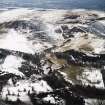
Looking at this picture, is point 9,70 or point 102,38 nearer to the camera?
point 9,70

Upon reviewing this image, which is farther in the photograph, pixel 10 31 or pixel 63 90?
pixel 10 31

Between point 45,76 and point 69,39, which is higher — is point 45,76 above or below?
below

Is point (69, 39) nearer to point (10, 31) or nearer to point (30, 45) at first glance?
point (30, 45)

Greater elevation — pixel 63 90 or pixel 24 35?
pixel 24 35

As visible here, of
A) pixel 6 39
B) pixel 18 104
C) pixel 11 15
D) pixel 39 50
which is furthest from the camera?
pixel 11 15

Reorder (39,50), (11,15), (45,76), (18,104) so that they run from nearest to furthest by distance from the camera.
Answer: (18,104) → (45,76) → (39,50) → (11,15)

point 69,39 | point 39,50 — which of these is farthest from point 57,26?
point 39,50

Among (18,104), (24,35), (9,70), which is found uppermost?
(24,35)

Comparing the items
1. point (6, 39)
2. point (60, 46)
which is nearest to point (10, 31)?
point (6, 39)

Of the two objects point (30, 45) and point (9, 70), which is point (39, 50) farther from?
point (9, 70)
